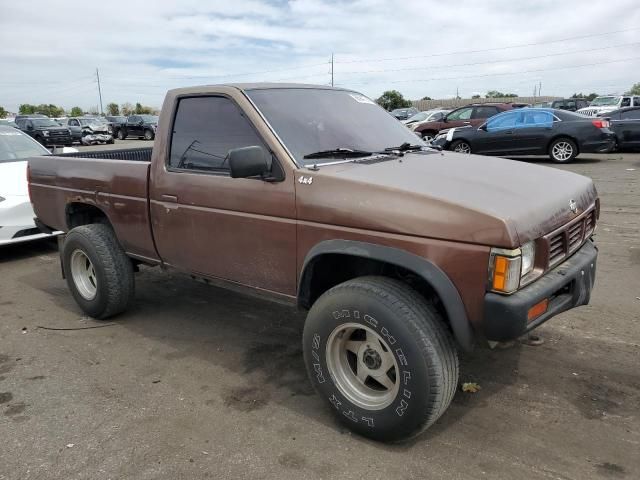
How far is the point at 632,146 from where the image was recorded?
1585 centimetres

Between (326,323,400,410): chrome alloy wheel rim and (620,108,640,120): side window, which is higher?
(620,108,640,120): side window

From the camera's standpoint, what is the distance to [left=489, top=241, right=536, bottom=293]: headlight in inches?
94.7

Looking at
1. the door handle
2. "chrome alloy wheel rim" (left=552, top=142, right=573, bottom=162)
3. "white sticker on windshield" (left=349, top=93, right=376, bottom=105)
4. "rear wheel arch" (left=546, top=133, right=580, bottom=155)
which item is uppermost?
"white sticker on windshield" (left=349, top=93, right=376, bottom=105)

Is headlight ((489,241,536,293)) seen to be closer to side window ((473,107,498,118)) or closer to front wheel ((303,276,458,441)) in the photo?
front wheel ((303,276,458,441))

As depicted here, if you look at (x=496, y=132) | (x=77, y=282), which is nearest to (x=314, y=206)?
(x=77, y=282)

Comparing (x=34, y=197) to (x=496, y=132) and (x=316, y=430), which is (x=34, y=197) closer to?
(x=316, y=430)

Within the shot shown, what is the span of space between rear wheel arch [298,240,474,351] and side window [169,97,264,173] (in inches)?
34.0

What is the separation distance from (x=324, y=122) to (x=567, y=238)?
1.68 metres

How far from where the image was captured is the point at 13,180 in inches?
265

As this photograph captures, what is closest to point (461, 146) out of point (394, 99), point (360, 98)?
point (360, 98)

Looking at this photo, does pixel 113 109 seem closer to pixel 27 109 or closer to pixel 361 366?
pixel 27 109

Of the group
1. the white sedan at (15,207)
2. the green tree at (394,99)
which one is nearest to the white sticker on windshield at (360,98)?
the white sedan at (15,207)

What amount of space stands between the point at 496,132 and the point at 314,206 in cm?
1272

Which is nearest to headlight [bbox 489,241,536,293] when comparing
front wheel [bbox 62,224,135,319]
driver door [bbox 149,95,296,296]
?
driver door [bbox 149,95,296,296]
